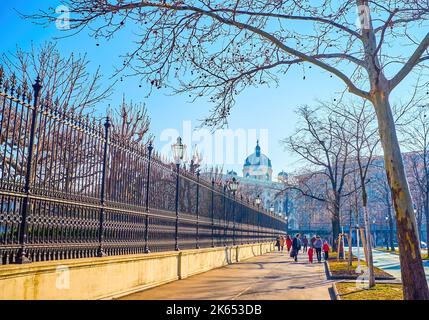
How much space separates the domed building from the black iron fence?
106334 mm

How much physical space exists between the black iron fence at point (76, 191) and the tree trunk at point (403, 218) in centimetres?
581

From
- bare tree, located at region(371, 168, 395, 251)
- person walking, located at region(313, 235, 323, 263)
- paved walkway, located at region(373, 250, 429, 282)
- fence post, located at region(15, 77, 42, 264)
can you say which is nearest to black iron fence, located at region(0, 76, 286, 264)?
fence post, located at region(15, 77, 42, 264)

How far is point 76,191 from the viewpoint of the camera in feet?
26.9

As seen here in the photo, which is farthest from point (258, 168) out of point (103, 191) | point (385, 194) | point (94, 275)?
point (94, 275)

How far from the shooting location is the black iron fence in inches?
257

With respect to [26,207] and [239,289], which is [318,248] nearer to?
[239,289]

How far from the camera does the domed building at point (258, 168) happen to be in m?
121

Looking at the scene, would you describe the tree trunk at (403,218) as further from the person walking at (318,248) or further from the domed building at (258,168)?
the domed building at (258,168)

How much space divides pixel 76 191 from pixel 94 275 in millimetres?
1671

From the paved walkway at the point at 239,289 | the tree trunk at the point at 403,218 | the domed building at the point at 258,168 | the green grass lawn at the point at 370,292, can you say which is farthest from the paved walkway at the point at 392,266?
the domed building at the point at 258,168

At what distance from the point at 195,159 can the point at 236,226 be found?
793 inches

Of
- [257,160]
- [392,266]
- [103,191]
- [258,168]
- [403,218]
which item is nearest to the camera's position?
[403,218]

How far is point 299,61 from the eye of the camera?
377 inches

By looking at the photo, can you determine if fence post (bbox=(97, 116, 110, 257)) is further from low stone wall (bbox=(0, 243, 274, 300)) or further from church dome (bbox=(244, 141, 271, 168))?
church dome (bbox=(244, 141, 271, 168))
